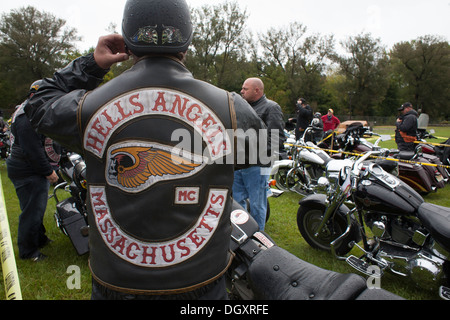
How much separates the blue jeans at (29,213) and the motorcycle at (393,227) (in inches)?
130

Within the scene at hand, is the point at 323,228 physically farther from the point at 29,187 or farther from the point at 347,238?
the point at 29,187

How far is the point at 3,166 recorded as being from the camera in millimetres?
10117

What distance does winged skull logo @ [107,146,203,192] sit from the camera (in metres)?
1.21

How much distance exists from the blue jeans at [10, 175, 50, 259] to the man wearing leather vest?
292cm

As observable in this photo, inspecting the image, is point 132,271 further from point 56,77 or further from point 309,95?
point 309,95

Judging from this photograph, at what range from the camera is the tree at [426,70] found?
47.4 meters

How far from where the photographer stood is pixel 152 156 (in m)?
1.21

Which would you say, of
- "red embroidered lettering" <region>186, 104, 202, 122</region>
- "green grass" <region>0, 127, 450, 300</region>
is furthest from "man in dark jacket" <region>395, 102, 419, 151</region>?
"red embroidered lettering" <region>186, 104, 202, 122</region>

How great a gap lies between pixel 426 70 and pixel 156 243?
58.0 metres

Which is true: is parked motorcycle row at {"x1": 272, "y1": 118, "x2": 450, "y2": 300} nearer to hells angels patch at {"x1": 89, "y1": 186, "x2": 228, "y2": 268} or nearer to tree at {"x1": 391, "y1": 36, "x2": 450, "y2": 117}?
hells angels patch at {"x1": 89, "y1": 186, "x2": 228, "y2": 268}

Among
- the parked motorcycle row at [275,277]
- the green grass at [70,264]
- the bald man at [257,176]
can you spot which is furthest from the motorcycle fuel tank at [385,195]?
the parked motorcycle row at [275,277]

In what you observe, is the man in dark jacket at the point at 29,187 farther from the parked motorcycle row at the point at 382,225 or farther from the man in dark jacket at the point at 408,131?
the man in dark jacket at the point at 408,131

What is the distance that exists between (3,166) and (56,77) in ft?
35.0
